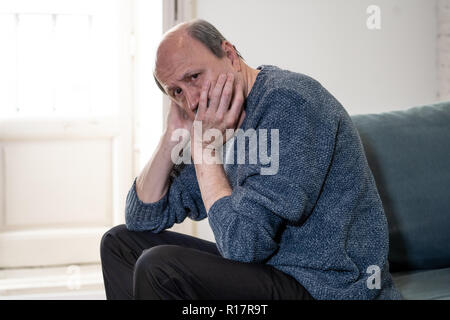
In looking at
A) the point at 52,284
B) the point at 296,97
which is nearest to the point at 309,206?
the point at 296,97

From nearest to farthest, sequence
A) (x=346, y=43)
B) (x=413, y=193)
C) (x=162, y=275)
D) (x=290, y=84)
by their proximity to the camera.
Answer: (x=162, y=275) < (x=290, y=84) < (x=413, y=193) < (x=346, y=43)

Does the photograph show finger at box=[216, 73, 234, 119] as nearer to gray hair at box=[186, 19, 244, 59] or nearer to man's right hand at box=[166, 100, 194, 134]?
gray hair at box=[186, 19, 244, 59]

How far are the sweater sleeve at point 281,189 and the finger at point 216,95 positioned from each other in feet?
0.45

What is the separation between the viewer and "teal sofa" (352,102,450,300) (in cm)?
161

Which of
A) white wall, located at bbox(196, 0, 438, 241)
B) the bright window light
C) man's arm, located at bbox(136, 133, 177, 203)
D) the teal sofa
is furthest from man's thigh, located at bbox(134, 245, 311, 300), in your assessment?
the bright window light

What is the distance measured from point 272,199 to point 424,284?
0.59m

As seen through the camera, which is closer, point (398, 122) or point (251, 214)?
point (251, 214)

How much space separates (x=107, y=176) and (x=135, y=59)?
588 mm

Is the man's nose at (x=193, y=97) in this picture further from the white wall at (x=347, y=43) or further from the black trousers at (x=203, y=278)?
the white wall at (x=347, y=43)

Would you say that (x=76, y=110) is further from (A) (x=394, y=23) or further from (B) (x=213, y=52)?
(B) (x=213, y=52)

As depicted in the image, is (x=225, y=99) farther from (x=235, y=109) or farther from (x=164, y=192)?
(x=164, y=192)

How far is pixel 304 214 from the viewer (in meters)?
1.19

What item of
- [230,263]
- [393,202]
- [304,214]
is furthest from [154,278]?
[393,202]

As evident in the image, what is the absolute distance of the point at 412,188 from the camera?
1.62 metres
